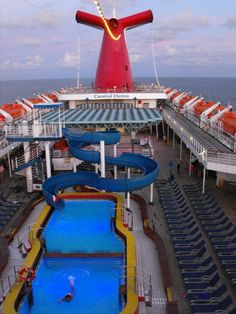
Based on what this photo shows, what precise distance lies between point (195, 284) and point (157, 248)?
2214 millimetres

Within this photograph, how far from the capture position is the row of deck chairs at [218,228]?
36.0 ft

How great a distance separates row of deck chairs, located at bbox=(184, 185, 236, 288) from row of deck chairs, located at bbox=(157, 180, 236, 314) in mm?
424

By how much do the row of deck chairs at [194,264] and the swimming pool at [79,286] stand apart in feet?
7.01

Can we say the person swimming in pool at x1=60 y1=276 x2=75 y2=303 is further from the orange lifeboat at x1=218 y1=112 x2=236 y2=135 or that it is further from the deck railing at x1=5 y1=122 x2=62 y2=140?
the orange lifeboat at x1=218 y1=112 x2=236 y2=135

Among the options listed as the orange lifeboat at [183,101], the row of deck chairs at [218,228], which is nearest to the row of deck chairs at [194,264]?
the row of deck chairs at [218,228]

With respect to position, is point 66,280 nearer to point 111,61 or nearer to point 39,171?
point 39,171

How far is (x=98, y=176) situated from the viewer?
52.6 feet

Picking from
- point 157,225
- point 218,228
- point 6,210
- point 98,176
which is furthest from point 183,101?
point 6,210

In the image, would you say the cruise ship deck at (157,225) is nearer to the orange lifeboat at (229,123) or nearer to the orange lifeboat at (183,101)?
the orange lifeboat at (229,123)

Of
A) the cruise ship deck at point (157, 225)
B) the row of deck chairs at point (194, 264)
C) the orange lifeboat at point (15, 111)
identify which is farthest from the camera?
the orange lifeboat at point (15, 111)

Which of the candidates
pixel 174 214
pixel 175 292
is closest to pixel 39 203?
pixel 174 214

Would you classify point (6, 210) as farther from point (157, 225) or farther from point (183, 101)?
point (183, 101)

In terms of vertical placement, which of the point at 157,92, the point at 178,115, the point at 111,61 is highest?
the point at 111,61

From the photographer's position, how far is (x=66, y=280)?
10.3 metres
